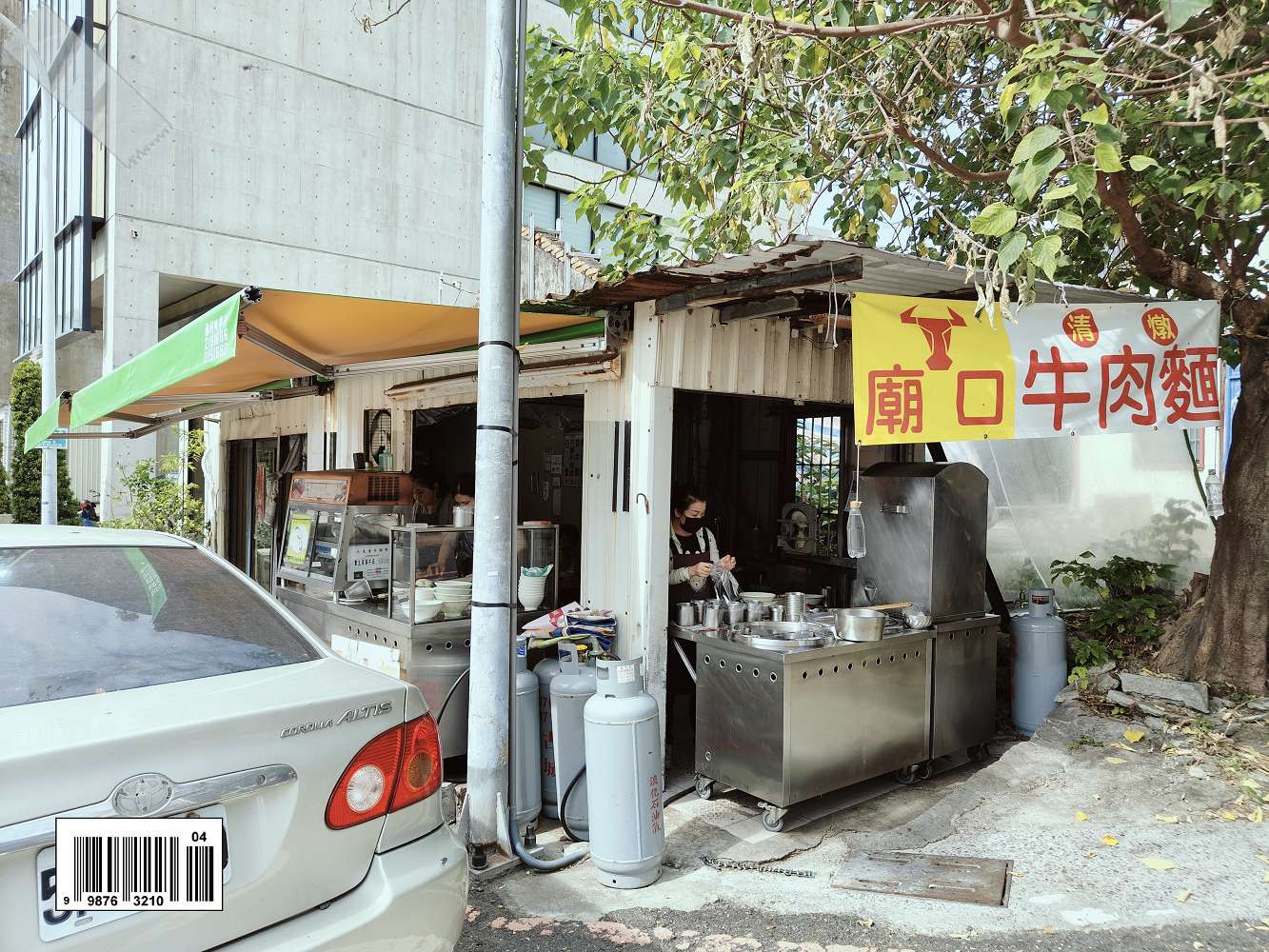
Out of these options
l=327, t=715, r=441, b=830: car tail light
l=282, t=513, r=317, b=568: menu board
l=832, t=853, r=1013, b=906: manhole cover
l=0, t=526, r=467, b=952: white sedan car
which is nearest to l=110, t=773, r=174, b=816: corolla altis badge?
l=0, t=526, r=467, b=952: white sedan car

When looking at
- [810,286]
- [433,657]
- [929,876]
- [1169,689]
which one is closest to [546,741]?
[433,657]

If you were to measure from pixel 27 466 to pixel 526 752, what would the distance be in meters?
18.3

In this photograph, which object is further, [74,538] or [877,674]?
[877,674]

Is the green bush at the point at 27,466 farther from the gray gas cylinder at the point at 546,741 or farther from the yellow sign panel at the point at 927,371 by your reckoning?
the yellow sign panel at the point at 927,371

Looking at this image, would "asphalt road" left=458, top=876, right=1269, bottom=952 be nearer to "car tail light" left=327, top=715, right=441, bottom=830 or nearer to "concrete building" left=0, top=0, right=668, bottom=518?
"car tail light" left=327, top=715, right=441, bottom=830

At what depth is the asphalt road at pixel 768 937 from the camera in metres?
3.50

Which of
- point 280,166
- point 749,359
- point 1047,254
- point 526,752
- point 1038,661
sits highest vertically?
point 280,166

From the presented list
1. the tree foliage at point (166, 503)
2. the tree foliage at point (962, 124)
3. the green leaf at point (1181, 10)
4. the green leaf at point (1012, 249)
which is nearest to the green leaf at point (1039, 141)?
the tree foliage at point (962, 124)

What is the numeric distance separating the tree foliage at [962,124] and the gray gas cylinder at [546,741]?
313 centimetres

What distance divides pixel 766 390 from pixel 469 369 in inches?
102

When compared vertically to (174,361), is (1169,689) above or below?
below

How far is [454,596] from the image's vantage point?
560cm

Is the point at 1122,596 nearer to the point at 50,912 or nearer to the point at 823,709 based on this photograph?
the point at 823,709

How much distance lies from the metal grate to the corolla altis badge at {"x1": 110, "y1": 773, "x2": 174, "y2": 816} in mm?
6583
